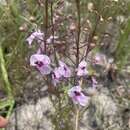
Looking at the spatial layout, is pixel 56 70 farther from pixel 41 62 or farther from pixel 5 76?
pixel 5 76

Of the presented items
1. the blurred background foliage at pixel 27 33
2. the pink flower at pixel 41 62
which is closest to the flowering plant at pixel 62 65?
the pink flower at pixel 41 62

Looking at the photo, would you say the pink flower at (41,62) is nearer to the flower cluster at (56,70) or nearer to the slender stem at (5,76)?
the flower cluster at (56,70)

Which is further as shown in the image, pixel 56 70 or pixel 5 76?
pixel 5 76

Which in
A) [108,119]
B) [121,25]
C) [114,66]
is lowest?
[108,119]

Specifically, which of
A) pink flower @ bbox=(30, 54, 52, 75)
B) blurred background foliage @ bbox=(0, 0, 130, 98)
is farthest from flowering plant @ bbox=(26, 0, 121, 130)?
blurred background foliage @ bbox=(0, 0, 130, 98)

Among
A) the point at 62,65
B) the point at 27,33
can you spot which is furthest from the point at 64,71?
the point at 27,33

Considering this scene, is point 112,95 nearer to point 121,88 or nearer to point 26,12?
point 121,88

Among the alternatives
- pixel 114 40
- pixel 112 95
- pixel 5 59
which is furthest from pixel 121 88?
pixel 5 59
